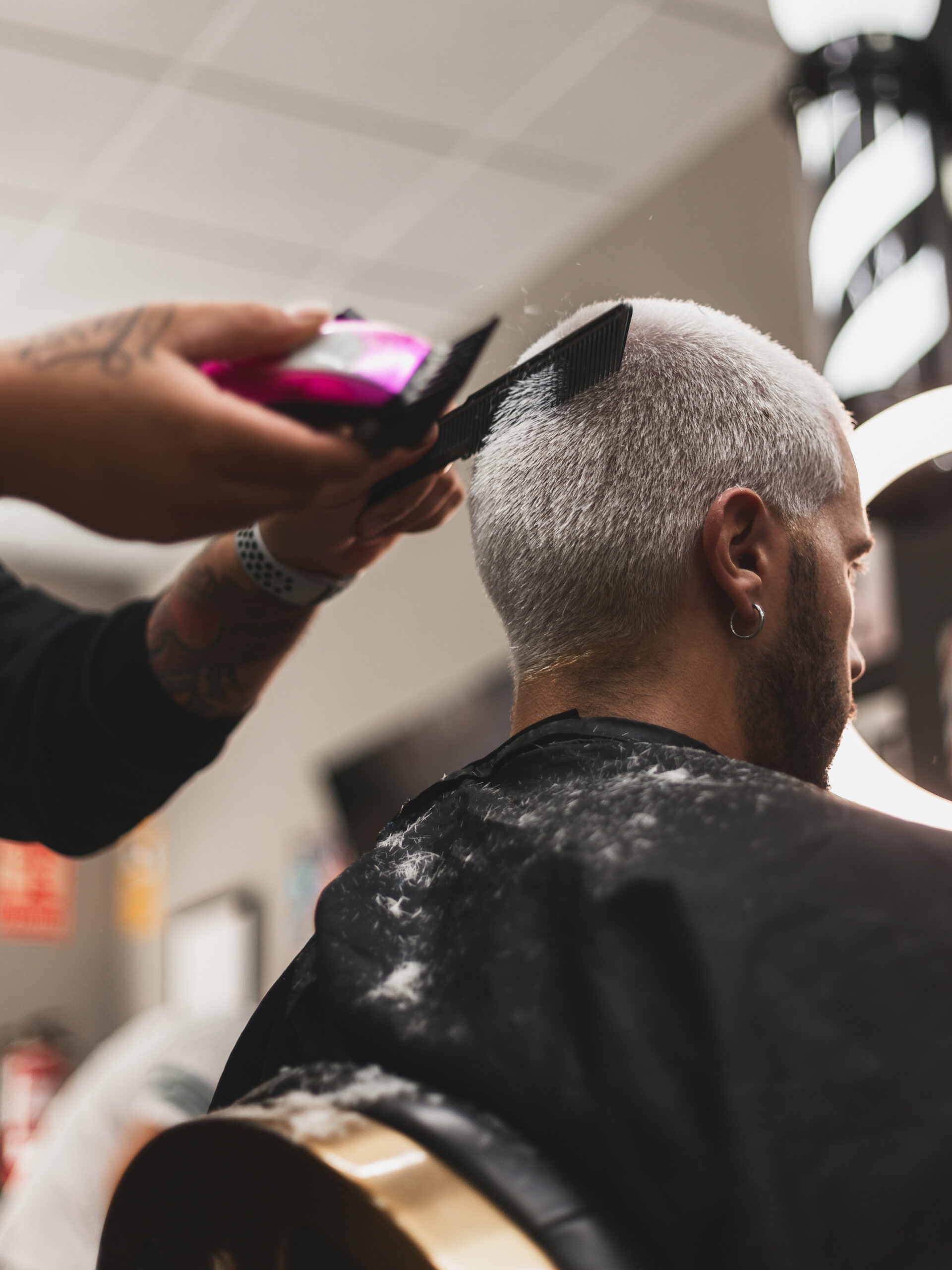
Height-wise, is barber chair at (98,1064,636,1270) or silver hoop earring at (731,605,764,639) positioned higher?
silver hoop earring at (731,605,764,639)

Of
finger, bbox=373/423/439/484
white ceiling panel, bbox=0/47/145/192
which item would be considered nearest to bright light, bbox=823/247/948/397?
finger, bbox=373/423/439/484

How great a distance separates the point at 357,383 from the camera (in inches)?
27.4

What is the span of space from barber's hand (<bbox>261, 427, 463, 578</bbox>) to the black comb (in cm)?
1

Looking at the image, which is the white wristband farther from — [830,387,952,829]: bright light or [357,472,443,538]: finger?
[830,387,952,829]: bright light

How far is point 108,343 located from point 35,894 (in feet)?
20.5

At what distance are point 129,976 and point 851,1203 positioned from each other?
243 inches

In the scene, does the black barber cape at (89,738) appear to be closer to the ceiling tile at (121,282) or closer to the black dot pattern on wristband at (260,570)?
the black dot pattern on wristband at (260,570)

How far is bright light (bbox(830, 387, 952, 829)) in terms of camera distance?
4.42ft

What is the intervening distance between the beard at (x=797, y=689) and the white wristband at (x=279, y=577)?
1.37 feet

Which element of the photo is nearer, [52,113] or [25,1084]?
[52,113]

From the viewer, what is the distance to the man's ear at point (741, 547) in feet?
3.90

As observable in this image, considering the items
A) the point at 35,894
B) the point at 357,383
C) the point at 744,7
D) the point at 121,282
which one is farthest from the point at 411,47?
the point at 35,894

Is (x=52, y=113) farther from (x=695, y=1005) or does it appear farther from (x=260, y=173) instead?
(x=695, y=1005)

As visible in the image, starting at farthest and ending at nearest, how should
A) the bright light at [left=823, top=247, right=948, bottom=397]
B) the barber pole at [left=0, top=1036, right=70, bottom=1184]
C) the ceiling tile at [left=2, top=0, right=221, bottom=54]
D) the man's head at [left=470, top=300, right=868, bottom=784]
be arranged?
the barber pole at [left=0, top=1036, right=70, bottom=1184] → the ceiling tile at [left=2, top=0, right=221, bottom=54] → the bright light at [left=823, top=247, right=948, bottom=397] → the man's head at [left=470, top=300, right=868, bottom=784]
